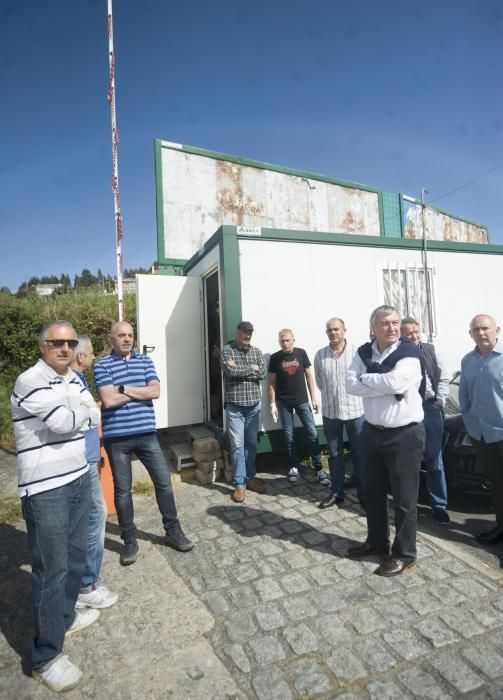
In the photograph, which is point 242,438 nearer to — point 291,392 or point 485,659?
point 291,392

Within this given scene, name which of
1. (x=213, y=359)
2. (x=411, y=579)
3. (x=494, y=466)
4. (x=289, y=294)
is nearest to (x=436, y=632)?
(x=411, y=579)

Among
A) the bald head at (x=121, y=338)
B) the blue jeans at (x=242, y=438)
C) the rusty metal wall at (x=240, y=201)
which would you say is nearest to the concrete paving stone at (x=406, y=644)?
the blue jeans at (x=242, y=438)

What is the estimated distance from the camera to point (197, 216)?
838 cm

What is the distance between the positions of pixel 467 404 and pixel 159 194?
6.64 metres

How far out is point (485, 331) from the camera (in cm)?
331

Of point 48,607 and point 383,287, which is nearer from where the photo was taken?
point 48,607

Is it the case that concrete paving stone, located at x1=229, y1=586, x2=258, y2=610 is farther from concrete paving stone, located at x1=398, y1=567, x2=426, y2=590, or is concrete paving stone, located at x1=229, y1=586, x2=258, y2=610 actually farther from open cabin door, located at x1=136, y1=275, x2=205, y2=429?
open cabin door, located at x1=136, y1=275, x2=205, y2=429

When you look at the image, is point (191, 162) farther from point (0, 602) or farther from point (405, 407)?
point (0, 602)

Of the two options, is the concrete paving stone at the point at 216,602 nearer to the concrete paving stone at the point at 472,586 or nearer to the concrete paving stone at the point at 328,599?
the concrete paving stone at the point at 328,599

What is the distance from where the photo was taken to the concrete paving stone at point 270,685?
6.57 ft

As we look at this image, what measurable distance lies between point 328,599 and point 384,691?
2.40 ft

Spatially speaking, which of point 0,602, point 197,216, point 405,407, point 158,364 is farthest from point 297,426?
point 197,216

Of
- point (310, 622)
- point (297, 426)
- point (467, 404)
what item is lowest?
point (310, 622)

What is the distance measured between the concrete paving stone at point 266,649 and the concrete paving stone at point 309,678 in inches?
4.2
